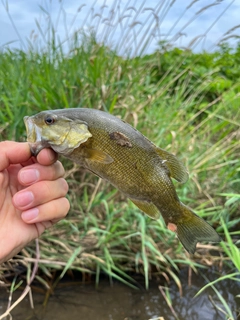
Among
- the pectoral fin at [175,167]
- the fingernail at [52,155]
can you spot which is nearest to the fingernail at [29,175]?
the fingernail at [52,155]

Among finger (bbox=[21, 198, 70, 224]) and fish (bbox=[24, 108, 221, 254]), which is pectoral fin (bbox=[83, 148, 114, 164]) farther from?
finger (bbox=[21, 198, 70, 224])

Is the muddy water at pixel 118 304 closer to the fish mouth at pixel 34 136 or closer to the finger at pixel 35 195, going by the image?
the finger at pixel 35 195

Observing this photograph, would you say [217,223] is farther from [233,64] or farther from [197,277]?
[233,64]

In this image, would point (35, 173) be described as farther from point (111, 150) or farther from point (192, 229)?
point (192, 229)

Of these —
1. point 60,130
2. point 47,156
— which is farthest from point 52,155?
point 60,130

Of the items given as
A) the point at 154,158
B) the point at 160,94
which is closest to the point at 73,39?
the point at 160,94

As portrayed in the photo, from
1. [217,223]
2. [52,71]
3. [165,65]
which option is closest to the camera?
[52,71]
